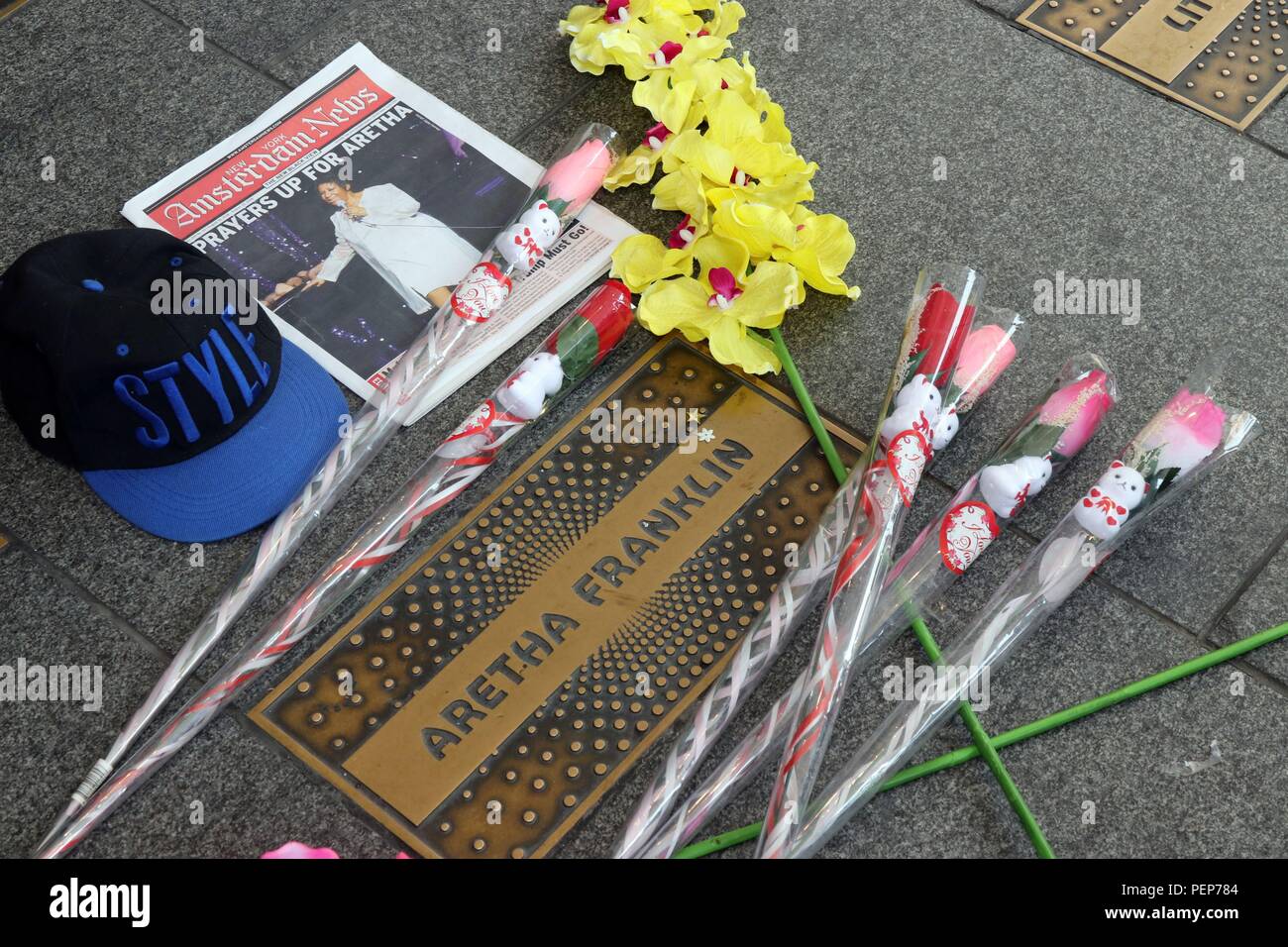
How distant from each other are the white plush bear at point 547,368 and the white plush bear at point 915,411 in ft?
0.97

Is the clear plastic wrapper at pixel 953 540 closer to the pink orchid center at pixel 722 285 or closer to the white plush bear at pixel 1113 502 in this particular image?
the white plush bear at pixel 1113 502

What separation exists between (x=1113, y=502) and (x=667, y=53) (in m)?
0.65

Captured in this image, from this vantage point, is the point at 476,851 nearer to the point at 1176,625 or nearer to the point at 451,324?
the point at 451,324

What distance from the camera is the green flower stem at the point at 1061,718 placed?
1.03 m

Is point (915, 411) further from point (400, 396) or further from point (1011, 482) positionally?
point (400, 396)

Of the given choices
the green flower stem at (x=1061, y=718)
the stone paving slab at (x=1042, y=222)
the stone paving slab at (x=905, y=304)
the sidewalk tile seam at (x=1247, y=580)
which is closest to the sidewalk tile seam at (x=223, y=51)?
A: the stone paving slab at (x=905, y=304)

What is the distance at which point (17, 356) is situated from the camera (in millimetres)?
1055

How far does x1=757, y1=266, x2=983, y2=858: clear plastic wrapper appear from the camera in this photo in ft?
3.36

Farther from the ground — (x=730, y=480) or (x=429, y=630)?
(x=730, y=480)

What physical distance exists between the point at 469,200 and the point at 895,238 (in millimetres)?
445

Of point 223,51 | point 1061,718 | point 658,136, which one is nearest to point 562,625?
point 1061,718

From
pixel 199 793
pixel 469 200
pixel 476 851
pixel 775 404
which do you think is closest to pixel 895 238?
pixel 775 404

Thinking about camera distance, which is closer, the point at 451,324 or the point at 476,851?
the point at 476,851
